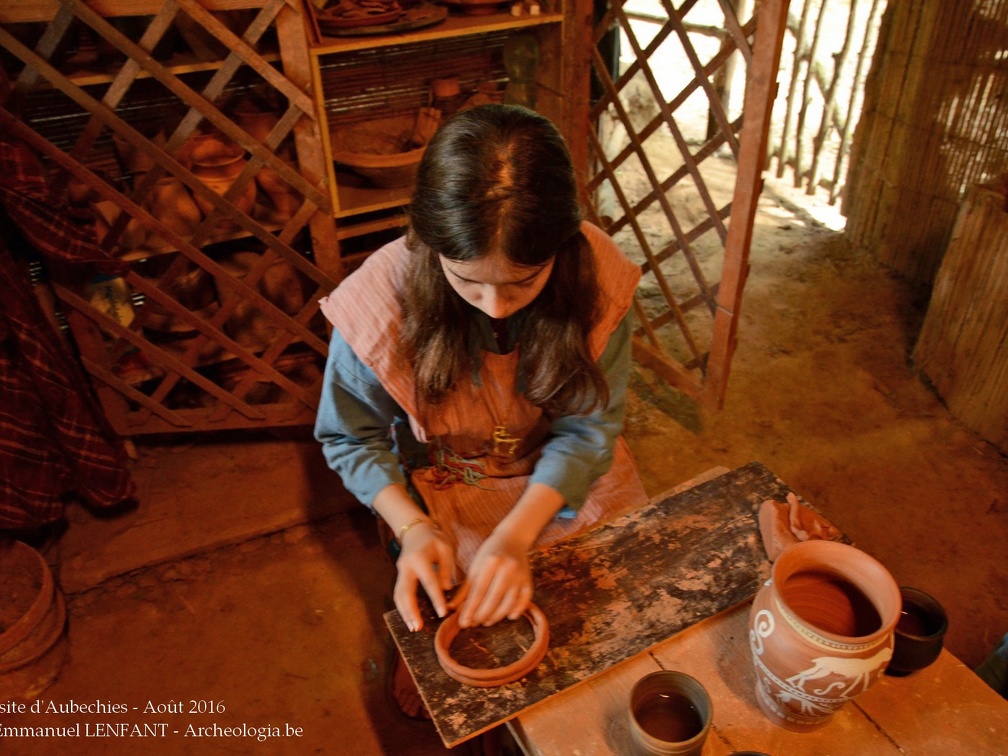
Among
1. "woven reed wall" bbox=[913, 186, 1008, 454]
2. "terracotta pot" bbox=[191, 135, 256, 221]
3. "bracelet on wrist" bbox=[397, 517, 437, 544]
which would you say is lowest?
"woven reed wall" bbox=[913, 186, 1008, 454]

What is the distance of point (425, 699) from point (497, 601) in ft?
0.56

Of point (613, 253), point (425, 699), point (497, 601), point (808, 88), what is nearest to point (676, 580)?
point (497, 601)

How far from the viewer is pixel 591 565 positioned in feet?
3.90

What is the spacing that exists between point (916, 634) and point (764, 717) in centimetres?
26

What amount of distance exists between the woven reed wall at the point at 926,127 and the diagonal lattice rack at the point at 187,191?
2.57 meters

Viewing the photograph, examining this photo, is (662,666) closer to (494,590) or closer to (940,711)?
(494,590)

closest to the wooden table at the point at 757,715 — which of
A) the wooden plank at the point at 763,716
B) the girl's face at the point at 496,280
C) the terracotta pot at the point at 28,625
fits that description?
the wooden plank at the point at 763,716

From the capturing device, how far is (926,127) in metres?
3.13

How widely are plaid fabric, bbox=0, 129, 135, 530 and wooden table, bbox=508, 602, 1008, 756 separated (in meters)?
1.58

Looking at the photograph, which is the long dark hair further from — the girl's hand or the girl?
the girl's hand

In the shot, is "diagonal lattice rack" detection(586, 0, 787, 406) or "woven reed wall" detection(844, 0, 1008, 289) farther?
"woven reed wall" detection(844, 0, 1008, 289)

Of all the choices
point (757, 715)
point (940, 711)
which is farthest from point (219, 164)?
point (940, 711)

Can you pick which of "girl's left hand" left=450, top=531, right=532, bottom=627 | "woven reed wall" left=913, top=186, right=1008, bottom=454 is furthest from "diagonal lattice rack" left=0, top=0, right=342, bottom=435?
"woven reed wall" left=913, top=186, right=1008, bottom=454

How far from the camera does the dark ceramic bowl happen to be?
39.6 inches
